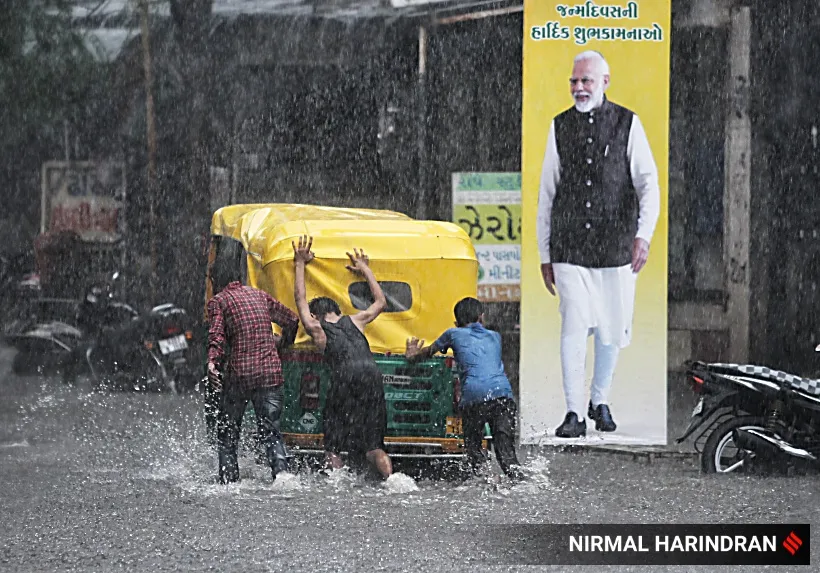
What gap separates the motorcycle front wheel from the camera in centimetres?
977

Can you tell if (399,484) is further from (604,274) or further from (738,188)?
(738,188)

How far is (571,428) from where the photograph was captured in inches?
417

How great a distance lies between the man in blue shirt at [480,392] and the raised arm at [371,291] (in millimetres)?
382

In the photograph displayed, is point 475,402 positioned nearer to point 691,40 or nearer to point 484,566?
point 484,566

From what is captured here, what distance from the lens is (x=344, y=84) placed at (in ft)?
57.8

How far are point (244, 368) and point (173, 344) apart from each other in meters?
5.38

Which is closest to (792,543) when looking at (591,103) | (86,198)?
(591,103)

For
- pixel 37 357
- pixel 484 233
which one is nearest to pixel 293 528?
pixel 484 233

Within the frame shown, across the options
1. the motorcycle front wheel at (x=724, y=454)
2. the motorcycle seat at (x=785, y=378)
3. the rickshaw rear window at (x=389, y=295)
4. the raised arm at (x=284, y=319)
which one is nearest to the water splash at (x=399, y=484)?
the raised arm at (x=284, y=319)

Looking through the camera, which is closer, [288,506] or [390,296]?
[288,506]

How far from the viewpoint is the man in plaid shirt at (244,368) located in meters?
9.30

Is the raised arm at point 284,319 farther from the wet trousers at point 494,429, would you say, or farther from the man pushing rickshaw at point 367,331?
the wet trousers at point 494,429

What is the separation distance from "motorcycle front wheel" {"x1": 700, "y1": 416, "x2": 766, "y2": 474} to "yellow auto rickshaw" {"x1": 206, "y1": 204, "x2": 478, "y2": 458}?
1.81 metres

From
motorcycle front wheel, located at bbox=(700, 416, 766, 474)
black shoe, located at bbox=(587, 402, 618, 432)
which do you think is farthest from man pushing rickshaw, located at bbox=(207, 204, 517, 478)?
motorcycle front wheel, located at bbox=(700, 416, 766, 474)
